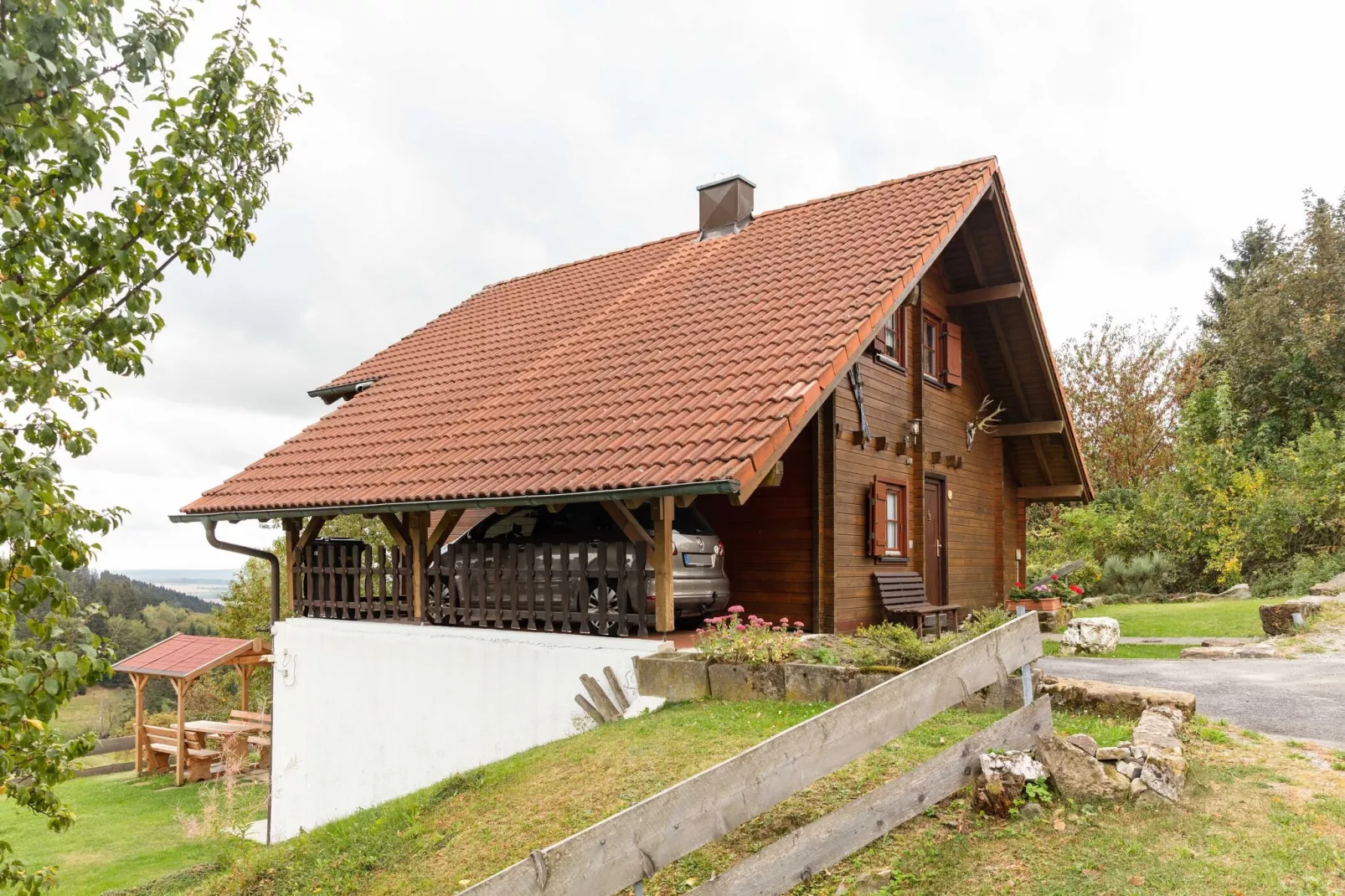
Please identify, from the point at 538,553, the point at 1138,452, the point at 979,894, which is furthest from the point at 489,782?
the point at 1138,452

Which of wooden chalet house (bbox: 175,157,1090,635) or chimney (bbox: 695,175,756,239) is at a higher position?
chimney (bbox: 695,175,756,239)

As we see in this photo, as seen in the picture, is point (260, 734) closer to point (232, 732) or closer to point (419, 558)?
point (232, 732)

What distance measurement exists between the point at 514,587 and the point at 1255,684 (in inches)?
288

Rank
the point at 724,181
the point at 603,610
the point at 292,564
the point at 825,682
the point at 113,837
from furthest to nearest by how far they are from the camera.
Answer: the point at 113,837 → the point at 724,181 → the point at 292,564 → the point at 603,610 → the point at 825,682

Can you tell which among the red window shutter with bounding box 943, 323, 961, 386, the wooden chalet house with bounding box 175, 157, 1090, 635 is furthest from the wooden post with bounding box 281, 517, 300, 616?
the red window shutter with bounding box 943, 323, 961, 386

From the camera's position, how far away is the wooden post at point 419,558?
10672 mm

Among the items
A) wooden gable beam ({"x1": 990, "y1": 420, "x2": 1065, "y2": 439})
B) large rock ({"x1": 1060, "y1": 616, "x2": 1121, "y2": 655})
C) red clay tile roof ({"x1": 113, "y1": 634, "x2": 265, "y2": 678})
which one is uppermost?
wooden gable beam ({"x1": 990, "y1": 420, "x2": 1065, "y2": 439})

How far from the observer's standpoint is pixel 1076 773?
5.23 meters

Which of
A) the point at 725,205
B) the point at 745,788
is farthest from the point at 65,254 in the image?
the point at 725,205

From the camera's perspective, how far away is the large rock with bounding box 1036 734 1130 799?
5.17 m

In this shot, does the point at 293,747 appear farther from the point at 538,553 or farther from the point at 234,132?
the point at 234,132

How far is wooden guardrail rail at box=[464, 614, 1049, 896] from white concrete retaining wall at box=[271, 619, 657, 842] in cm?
381

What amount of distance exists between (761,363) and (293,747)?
7621 mm

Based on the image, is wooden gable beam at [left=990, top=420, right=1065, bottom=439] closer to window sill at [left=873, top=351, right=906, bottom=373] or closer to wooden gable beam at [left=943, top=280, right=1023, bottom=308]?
wooden gable beam at [left=943, top=280, right=1023, bottom=308]
